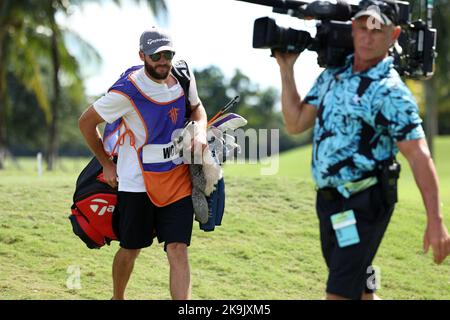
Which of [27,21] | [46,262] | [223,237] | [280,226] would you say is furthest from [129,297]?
[27,21]

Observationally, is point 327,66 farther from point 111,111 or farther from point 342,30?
point 111,111

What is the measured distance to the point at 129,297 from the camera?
22.2 feet

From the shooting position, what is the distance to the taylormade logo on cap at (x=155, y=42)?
18.2 feet

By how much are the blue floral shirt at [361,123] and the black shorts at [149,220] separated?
139 cm

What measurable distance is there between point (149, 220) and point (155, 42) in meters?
1.33

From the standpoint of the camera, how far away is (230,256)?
7879 millimetres

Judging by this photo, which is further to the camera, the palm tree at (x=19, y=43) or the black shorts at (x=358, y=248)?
the palm tree at (x=19, y=43)

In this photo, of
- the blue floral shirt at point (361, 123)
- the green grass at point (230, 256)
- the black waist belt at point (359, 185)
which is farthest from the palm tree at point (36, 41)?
the black waist belt at point (359, 185)

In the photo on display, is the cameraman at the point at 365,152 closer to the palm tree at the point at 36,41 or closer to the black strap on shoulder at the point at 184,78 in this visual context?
the black strap on shoulder at the point at 184,78

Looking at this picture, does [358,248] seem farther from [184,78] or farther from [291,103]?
[184,78]

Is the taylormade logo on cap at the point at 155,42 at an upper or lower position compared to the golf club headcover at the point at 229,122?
upper

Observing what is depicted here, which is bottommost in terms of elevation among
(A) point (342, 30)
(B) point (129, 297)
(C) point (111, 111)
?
(B) point (129, 297)

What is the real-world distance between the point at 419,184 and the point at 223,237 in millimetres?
4163

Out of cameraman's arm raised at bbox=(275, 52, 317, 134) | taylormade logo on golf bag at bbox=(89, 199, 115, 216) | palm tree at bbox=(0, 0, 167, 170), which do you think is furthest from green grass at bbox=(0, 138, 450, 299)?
palm tree at bbox=(0, 0, 167, 170)
